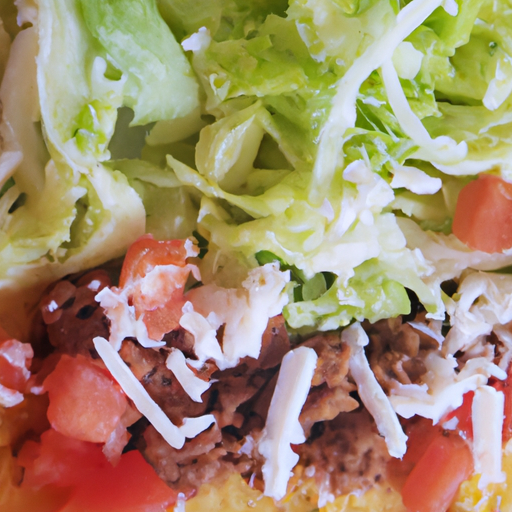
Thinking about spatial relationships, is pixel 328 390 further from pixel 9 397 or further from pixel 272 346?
pixel 9 397

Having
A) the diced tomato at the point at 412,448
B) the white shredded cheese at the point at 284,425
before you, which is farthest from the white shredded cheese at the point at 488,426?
the white shredded cheese at the point at 284,425

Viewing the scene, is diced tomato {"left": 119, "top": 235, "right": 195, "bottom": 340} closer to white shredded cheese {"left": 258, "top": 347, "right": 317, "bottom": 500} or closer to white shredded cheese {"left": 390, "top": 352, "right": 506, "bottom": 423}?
white shredded cheese {"left": 258, "top": 347, "right": 317, "bottom": 500}

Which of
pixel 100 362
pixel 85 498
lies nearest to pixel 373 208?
pixel 100 362

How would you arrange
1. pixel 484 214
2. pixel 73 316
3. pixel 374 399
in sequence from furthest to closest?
pixel 484 214 < pixel 374 399 < pixel 73 316

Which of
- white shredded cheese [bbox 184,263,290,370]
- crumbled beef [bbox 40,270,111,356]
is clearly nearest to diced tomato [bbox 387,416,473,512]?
white shredded cheese [bbox 184,263,290,370]

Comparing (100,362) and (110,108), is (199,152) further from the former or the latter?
(100,362)

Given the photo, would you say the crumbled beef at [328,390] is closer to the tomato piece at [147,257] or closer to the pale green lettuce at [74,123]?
the tomato piece at [147,257]

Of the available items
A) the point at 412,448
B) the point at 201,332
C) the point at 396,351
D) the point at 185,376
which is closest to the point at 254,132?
the point at 201,332
